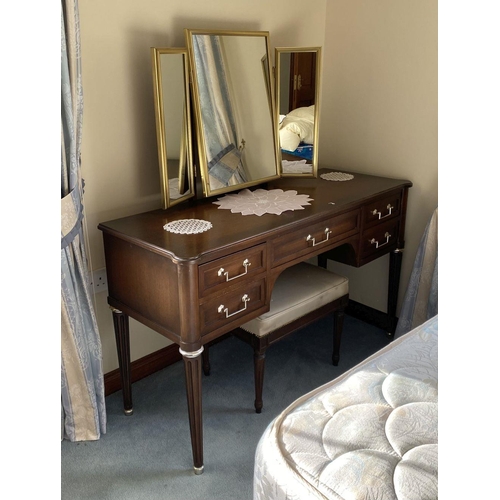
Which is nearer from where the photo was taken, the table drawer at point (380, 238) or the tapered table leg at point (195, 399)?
the tapered table leg at point (195, 399)

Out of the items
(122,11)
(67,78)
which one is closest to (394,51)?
(122,11)

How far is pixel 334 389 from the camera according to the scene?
3.92 ft

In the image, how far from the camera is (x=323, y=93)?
269cm

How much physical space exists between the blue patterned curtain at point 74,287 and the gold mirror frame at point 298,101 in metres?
0.90

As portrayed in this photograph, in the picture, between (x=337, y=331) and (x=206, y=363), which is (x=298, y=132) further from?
(x=206, y=363)

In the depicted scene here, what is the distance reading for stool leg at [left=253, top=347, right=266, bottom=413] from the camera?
2.00 metres

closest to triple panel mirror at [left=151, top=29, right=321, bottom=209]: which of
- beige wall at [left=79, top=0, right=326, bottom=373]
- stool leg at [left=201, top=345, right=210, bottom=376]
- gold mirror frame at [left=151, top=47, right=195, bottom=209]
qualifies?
gold mirror frame at [left=151, top=47, right=195, bottom=209]

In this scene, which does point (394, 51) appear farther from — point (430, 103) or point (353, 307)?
point (353, 307)

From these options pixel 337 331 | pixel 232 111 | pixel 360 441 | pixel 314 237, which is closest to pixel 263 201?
pixel 314 237

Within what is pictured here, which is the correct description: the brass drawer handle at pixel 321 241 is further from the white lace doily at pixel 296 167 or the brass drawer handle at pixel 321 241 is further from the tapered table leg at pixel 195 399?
the tapered table leg at pixel 195 399

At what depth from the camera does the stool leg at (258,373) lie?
200cm

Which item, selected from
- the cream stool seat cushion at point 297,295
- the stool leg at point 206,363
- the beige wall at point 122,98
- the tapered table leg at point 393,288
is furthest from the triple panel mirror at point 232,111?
the stool leg at point 206,363

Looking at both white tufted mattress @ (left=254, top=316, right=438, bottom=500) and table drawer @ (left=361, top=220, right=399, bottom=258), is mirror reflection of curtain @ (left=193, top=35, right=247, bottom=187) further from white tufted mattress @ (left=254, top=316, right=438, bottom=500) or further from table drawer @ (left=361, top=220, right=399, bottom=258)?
white tufted mattress @ (left=254, top=316, right=438, bottom=500)
